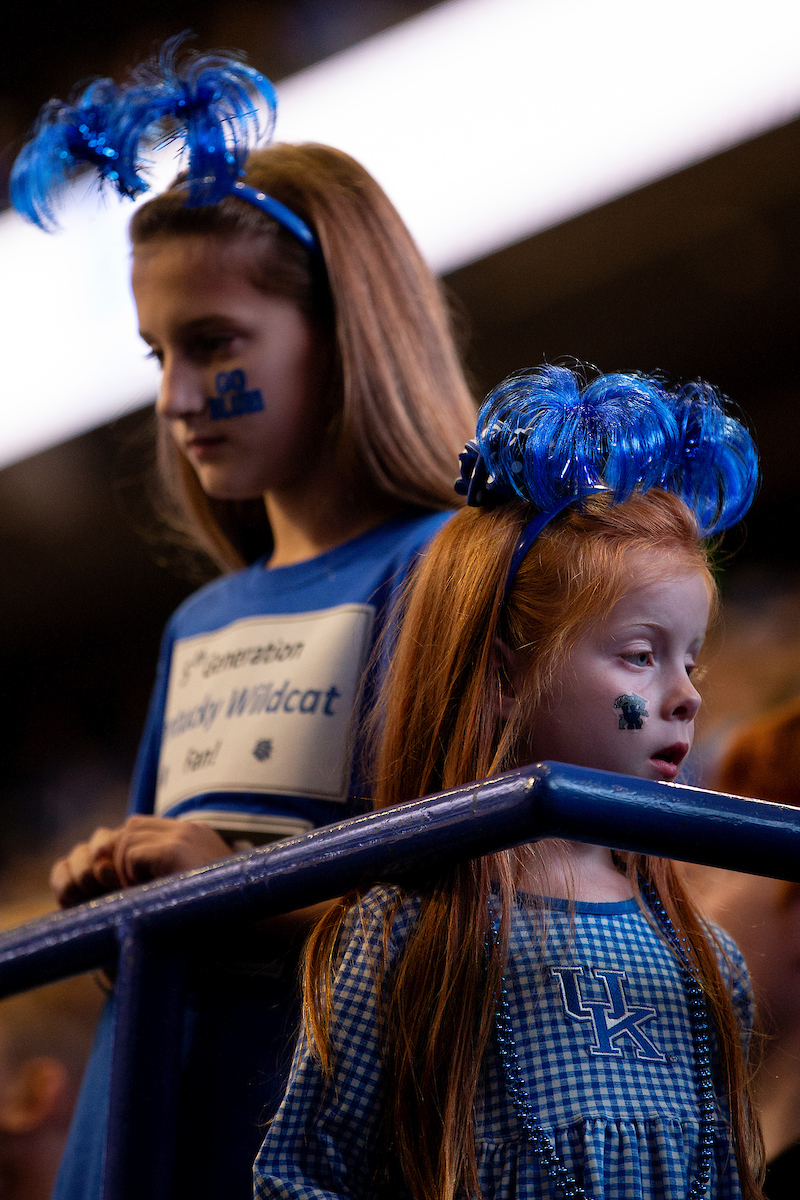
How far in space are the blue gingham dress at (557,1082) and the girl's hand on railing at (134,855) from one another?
18cm

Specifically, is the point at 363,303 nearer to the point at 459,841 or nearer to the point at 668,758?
the point at 668,758

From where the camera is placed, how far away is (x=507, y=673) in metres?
0.72

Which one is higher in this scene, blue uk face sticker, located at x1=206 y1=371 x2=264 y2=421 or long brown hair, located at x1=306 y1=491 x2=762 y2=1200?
blue uk face sticker, located at x1=206 y1=371 x2=264 y2=421

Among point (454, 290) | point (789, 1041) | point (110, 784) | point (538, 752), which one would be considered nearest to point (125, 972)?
point (538, 752)

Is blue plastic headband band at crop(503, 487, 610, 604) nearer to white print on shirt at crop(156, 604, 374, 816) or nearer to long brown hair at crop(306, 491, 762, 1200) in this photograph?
long brown hair at crop(306, 491, 762, 1200)

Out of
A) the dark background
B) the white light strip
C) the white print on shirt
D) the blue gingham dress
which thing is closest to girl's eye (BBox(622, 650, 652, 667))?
the blue gingham dress

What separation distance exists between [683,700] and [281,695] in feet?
1.12

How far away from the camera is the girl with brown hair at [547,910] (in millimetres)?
598

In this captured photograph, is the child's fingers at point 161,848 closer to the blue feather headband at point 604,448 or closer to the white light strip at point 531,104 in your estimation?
the blue feather headband at point 604,448

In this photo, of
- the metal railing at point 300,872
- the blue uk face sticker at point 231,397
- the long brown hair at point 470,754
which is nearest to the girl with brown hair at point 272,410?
the blue uk face sticker at point 231,397

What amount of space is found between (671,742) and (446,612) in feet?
0.51

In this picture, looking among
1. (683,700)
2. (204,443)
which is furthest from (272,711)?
(683,700)

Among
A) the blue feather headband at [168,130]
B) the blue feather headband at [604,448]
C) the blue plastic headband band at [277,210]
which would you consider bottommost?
the blue feather headband at [604,448]

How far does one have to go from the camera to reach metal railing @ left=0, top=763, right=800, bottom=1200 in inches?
19.1
